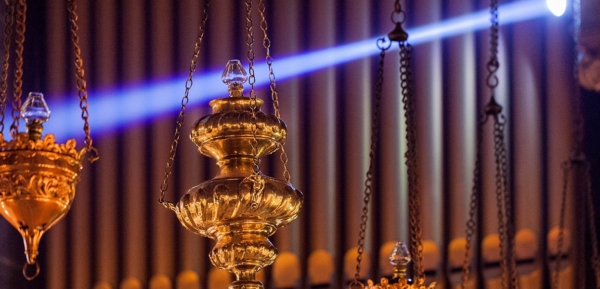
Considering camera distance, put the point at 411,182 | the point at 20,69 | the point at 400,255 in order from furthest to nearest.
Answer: the point at 411,182 → the point at 400,255 → the point at 20,69

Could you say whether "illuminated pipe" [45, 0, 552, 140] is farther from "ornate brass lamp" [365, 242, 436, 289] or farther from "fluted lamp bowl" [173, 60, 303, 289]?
"fluted lamp bowl" [173, 60, 303, 289]

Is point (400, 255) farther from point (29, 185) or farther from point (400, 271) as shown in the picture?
point (29, 185)

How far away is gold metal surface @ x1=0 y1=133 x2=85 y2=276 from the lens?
2424mm

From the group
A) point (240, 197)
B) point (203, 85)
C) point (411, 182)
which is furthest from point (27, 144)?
point (203, 85)

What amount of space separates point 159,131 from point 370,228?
139 centimetres

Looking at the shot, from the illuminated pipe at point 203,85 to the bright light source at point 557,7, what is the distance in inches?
2.4

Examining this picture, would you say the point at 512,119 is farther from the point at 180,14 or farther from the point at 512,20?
the point at 180,14

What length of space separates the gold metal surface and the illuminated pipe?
12.7ft

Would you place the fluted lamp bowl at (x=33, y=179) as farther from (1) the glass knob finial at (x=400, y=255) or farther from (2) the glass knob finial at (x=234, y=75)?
(1) the glass knob finial at (x=400, y=255)

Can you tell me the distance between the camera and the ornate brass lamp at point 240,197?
2590 mm

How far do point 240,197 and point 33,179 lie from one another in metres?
0.47

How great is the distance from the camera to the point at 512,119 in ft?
19.3

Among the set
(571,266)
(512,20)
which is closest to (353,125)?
(512,20)

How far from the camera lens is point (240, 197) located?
2.58m
